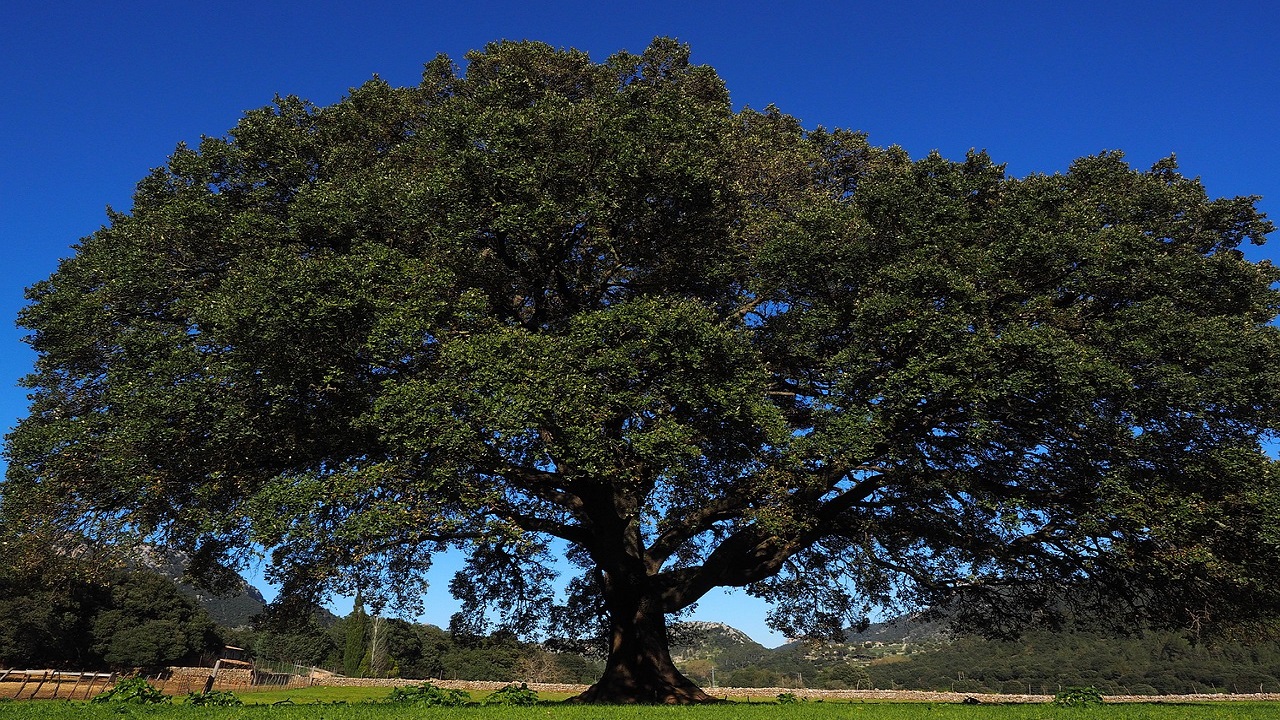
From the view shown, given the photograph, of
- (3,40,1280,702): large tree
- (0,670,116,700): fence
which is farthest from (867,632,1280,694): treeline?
(0,670,116,700): fence

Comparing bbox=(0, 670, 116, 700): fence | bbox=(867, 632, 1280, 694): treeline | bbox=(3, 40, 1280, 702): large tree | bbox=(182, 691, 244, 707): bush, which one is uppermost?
bbox=(3, 40, 1280, 702): large tree

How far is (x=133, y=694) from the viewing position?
13922 mm

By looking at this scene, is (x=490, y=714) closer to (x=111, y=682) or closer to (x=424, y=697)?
(x=424, y=697)

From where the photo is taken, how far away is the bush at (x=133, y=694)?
13.8 metres

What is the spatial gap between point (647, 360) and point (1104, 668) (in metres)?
83.4

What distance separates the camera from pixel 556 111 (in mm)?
17672

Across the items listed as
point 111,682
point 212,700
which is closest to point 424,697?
point 212,700

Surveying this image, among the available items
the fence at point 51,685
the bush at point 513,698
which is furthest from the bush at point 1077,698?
the fence at point 51,685

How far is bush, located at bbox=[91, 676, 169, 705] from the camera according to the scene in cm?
1380

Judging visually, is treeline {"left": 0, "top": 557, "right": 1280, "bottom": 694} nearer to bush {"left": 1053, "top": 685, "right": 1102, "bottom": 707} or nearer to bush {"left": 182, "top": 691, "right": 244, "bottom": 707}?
bush {"left": 1053, "top": 685, "right": 1102, "bottom": 707}

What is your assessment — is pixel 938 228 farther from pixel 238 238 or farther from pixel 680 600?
pixel 238 238

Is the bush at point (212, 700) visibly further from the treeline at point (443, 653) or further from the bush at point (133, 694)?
the treeline at point (443, 653)

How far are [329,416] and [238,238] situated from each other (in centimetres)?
512

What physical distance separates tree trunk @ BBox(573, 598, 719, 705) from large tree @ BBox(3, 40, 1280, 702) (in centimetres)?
11
